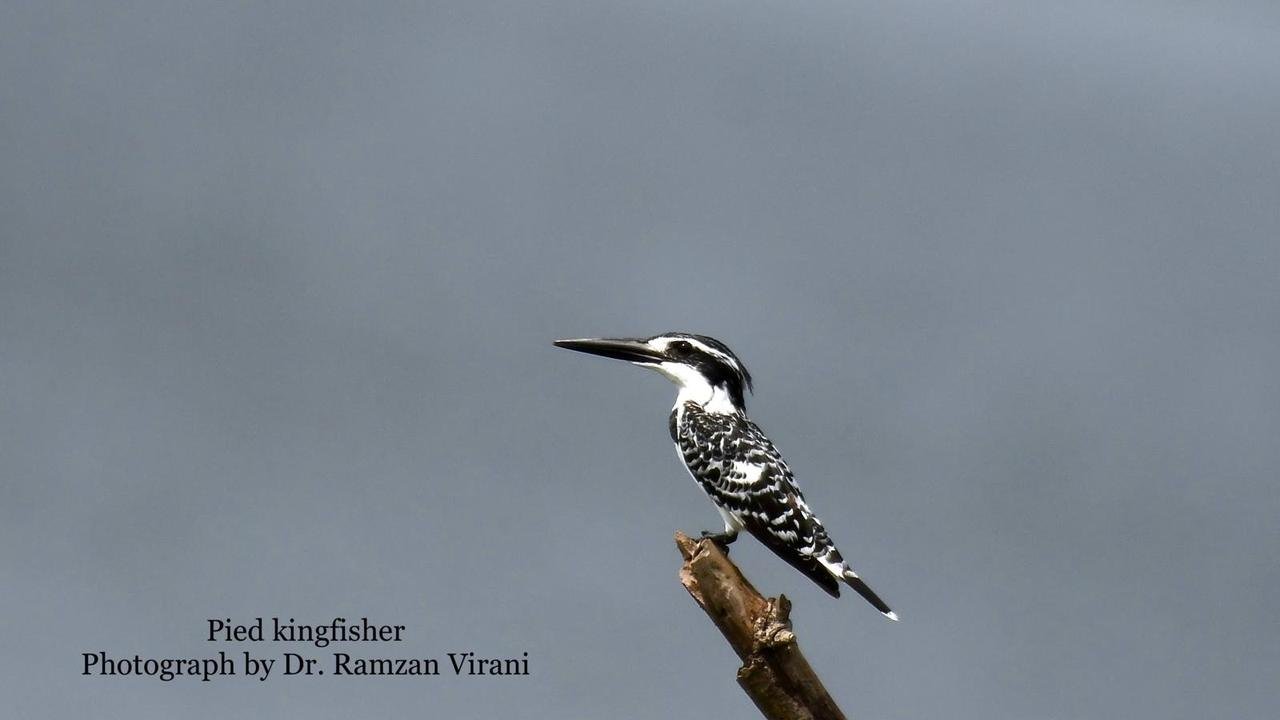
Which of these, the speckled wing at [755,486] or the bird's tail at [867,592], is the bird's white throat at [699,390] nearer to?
the speckled wing at [755,486]

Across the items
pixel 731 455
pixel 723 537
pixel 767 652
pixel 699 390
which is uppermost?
pixel 699 390

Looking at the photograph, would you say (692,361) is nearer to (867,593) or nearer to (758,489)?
(758,489)

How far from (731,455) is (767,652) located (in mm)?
1171

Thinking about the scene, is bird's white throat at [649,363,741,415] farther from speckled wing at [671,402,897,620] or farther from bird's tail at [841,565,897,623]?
bird's tail at [841,565,897,623]

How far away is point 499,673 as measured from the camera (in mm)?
7039

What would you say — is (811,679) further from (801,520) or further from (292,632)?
(292,632)

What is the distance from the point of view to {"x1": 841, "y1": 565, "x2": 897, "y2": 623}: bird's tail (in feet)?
17.8

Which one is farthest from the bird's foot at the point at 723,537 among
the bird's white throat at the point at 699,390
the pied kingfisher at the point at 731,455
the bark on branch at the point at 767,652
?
the bark on branch at the point at 767,652

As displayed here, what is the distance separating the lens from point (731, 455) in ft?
19.5

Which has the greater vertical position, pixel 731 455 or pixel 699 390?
pixel 699 390

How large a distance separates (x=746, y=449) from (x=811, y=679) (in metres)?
1.25

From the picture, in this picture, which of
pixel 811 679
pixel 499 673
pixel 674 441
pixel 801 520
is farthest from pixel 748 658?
pixel 499 673

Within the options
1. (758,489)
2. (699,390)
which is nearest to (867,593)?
(758,489)

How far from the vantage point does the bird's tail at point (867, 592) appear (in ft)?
17.8
